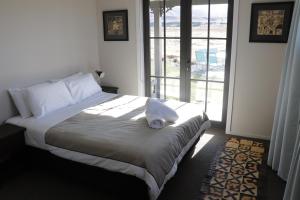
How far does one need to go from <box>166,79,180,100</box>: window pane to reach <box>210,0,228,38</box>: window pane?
38.6 inches

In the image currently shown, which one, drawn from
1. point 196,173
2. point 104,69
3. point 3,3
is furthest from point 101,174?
point 104,69

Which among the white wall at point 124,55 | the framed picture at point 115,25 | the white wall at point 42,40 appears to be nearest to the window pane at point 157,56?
the white wall at point 124,55

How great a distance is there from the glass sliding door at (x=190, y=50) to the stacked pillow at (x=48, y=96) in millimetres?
1316

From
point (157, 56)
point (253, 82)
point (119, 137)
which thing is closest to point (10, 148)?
point (119, 137)

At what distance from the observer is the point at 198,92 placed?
4.34m

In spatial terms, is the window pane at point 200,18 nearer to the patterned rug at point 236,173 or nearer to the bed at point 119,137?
the bed at point 119,137

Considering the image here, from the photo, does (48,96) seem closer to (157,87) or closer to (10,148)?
(10,148)

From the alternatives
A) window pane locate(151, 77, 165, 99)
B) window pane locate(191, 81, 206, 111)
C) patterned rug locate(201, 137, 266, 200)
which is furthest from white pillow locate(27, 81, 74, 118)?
patterned rug locate(201, 137, 266, 200)

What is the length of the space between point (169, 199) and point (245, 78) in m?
2.08

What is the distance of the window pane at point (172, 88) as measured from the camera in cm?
447

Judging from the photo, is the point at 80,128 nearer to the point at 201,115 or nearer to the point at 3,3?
the point at 201,115

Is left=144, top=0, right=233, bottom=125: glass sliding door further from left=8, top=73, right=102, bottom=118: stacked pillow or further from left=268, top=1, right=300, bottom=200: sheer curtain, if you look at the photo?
left=8, top=73, right=102, bottom=118: stacked pillow

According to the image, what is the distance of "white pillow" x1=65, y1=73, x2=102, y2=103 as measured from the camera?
3.78 metres

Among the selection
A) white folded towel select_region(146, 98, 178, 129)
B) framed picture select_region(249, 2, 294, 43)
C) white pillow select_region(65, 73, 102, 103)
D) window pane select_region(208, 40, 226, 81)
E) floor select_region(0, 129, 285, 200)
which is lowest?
floor select_region(0, 129, 285, 200)
